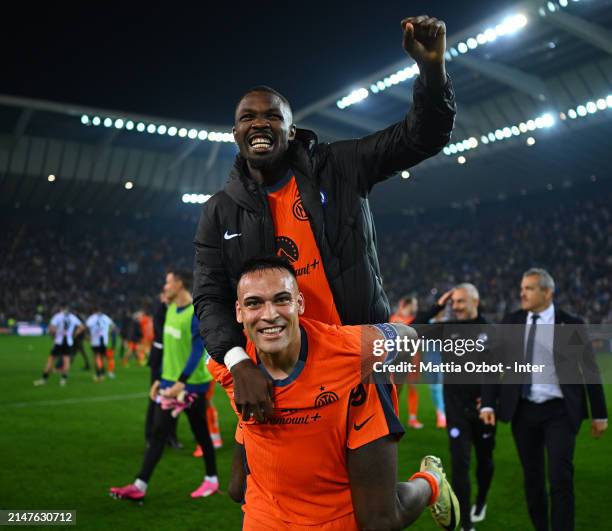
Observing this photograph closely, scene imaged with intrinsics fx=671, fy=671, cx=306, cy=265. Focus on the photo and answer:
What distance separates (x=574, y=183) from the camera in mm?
35906

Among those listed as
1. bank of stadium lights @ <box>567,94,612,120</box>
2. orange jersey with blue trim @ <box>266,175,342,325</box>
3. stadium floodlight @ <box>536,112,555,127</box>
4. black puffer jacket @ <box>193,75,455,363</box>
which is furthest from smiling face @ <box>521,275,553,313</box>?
stadium floodlight @ <box>536,112,555,127</box>

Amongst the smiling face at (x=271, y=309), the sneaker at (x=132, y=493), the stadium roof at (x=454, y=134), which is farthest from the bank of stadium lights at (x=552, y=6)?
the smiling face at (x=271, y=309)

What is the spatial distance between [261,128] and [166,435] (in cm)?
456

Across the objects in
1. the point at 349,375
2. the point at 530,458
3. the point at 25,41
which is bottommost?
the point at 530,458

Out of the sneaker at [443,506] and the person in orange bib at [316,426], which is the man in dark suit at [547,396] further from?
the person in orange bib at [316,426]

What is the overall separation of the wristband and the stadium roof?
54.9 feet

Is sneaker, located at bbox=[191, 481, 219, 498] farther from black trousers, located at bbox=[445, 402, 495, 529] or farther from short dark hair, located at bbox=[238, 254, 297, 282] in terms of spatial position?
short dark hair, located at bbox=[238, 254, 297, 282]

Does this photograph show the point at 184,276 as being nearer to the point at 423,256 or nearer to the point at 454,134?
the point at 454,134

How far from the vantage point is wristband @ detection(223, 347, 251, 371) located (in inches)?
115

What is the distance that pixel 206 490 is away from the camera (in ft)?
23.3

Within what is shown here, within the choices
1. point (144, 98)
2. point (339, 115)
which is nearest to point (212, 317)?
point (144, 98)

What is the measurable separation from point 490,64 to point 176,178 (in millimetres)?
22205

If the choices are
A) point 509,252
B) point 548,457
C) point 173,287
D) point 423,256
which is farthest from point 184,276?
point 423,256

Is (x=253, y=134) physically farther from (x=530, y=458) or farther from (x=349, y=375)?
(x=530, y=458)
